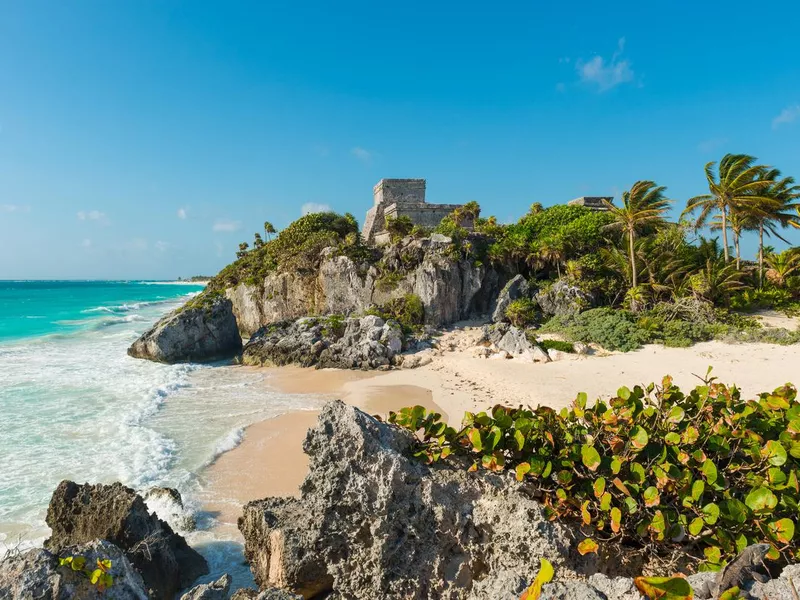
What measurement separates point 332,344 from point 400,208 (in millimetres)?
14259

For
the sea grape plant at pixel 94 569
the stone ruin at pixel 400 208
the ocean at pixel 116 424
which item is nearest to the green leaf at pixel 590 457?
the sea grape plant at pixel 94 569

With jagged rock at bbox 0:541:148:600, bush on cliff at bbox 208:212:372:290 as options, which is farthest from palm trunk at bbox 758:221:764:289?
jagged rock at bbox 0:541:148:600

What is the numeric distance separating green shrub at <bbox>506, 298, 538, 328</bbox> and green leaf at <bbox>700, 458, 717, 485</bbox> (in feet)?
60.3

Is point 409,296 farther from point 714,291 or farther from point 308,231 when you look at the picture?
point 714,291

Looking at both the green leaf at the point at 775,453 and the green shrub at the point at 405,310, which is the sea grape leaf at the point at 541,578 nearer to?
the green leaf at the point at 775,453

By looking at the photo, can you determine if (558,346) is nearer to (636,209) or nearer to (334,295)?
(636,209)

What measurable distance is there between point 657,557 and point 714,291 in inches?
797

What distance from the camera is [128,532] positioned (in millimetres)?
4648

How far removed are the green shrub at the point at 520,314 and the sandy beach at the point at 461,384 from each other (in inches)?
182

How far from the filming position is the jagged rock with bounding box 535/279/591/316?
20828mm

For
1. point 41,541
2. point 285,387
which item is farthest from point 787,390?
point 285,387

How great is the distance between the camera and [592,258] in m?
22.7

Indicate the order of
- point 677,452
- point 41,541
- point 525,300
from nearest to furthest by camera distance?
point 677,452, point 41,541, point 525,300

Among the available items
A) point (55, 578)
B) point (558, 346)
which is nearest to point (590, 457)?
point (55, 578)
